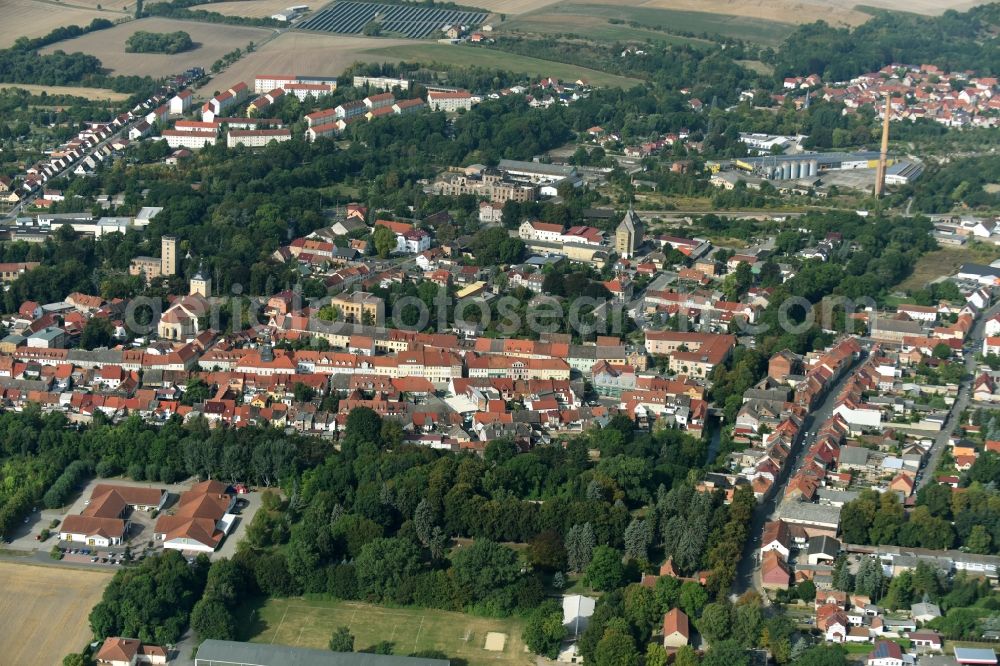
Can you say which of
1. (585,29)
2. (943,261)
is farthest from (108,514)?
(585,29)

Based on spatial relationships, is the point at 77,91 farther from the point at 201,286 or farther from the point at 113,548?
the point at 113,548

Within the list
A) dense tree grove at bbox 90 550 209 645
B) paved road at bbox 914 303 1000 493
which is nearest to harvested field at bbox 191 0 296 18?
paved road at bbox 914 303 1000 493

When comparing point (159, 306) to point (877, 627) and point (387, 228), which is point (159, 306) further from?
point (877, 627)

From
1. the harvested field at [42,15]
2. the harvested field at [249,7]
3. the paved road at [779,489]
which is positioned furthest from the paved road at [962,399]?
the harvested field at [249,7]

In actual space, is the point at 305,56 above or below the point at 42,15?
below

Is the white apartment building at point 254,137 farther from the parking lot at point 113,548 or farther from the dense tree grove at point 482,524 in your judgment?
the parking lot at point 113,548

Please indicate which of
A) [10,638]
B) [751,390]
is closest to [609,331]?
[751,390]
